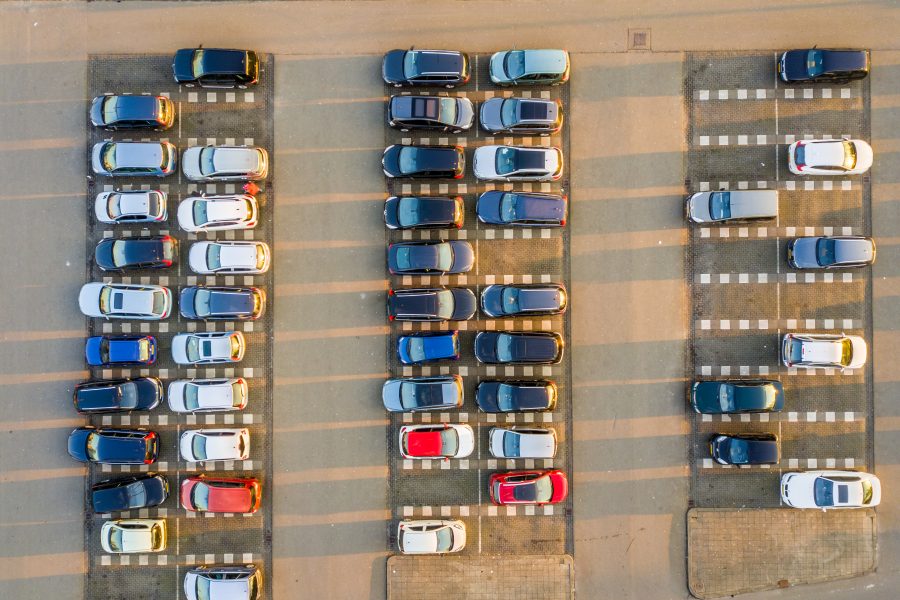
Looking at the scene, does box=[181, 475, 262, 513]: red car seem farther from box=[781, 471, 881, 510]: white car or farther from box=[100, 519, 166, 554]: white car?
box=[781, 471, 881, 510]: white car

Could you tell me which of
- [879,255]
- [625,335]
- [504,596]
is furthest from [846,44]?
[504,596]

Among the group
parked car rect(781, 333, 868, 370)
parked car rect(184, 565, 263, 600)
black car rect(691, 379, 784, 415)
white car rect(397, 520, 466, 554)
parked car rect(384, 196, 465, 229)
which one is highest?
parked car rect(384, 196, 465, 229)

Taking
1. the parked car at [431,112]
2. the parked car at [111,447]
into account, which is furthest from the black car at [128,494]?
the parked car at [431,112]

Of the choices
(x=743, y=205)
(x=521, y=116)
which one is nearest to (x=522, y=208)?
(x=521, y=116)

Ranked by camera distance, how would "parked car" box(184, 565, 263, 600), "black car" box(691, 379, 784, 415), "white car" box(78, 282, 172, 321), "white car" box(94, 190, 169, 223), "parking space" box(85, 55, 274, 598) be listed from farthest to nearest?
"parking space" box(85, 55, 274, 598)
"white car" box(94, 190, 169, 223)
"white car" box(78, 282, 172, 321)
"parked car" box(184, 565, 263, 600)
"black car" box(691, 379, 784, 415)

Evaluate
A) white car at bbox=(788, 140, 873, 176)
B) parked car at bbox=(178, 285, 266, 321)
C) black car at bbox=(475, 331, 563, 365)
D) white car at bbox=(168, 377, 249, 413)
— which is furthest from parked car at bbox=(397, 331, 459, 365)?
white car at bbox=(788, 140, 873, 176)

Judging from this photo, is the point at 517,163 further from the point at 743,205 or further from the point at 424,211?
the point at 743,205
